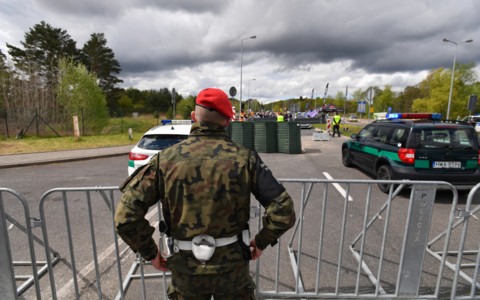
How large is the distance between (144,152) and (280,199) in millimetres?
4609

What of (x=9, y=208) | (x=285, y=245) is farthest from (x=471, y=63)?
(x=9, y=208)

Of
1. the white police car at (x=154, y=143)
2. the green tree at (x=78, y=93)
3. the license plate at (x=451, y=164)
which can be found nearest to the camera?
the license plate at (x=451, y=164)

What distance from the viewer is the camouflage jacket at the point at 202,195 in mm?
1343

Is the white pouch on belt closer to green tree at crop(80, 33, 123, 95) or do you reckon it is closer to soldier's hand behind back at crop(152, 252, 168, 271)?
soldier's hand behind back at crop(152, 252, 168, 271)

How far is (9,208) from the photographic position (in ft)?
16.0

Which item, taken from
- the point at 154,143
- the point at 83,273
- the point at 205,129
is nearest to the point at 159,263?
the point at 205,129

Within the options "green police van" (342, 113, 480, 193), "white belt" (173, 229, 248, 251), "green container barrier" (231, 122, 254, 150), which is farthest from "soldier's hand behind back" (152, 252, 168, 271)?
"green container barrier" (231, 122, 254, 150)

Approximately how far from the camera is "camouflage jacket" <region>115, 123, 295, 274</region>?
4.41 feet

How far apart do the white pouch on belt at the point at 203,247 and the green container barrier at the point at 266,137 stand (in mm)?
10267

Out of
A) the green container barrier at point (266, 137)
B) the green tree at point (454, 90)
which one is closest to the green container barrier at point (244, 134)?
the green container barrier at point (266, 137)

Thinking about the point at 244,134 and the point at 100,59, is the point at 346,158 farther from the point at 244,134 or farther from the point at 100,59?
the point at 100,59

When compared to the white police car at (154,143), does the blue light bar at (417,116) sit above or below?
above

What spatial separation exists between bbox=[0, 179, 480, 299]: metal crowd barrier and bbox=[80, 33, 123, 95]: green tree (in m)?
40.2

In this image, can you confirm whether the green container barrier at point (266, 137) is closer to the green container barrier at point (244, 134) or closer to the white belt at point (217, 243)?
the green container barrier at point (244, 134)
